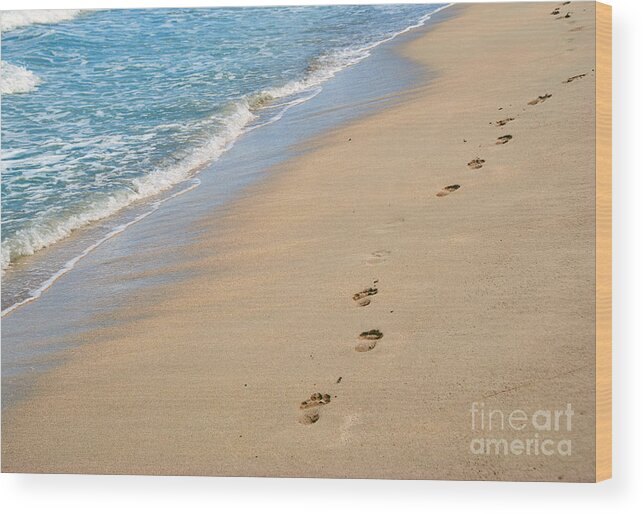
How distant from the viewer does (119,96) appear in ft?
14.5

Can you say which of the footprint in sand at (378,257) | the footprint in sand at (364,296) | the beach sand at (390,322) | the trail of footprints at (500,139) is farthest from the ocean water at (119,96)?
the footprint in sand at (364,296)

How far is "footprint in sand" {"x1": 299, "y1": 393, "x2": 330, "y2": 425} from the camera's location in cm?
389

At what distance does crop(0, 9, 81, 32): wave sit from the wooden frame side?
7.47 feet

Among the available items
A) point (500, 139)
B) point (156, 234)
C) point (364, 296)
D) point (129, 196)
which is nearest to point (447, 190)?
point (500, 139)

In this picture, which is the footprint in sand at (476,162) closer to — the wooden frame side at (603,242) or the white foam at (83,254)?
the wooden frame side at (603,242)

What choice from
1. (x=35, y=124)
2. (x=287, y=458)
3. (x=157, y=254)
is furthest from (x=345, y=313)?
(x=35, y=124)

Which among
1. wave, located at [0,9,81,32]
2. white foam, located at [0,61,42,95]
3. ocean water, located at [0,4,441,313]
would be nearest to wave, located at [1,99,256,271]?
ocean water, located at [0,4,441,313]

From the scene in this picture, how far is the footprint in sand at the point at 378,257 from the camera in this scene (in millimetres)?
4145

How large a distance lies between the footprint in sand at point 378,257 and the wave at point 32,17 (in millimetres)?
1700

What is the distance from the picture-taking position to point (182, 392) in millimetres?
4031

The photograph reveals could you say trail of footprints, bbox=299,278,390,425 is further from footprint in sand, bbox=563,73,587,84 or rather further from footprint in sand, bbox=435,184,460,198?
footprint in sand, bbox=563,73,587,84

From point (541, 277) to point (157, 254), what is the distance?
5.68 feet

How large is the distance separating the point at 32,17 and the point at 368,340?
6.73 feet

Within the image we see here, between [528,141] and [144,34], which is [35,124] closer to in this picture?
[144,34]
